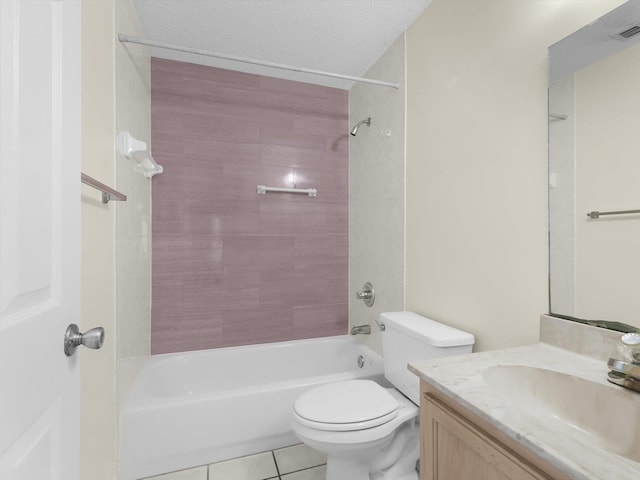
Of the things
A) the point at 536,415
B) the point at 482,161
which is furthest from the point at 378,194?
the point at 536,415

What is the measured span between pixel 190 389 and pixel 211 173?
152 centimetres

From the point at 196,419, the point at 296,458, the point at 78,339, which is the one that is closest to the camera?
the point at 78,339

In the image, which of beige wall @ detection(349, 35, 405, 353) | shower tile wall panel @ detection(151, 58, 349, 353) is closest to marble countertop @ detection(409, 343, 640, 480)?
beige wall @ detection(349, 35, 405, 353)

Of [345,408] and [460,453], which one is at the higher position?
[460,453]

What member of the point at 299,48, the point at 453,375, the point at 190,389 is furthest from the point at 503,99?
the point at 190,389

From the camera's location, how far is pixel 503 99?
4.17 ft

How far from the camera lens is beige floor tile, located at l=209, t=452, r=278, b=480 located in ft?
5.12

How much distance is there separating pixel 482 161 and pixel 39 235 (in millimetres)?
1503

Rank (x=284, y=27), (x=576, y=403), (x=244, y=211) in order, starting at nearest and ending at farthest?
(x=576, y=403), (x=284, y=27), (x=244, y=211)

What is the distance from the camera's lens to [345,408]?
1347 mm

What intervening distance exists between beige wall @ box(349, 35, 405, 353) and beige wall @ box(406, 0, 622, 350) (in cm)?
11

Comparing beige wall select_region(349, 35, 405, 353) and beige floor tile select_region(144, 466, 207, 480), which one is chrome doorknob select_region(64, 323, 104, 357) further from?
beige wall select_region(349, 35, 405, 353)

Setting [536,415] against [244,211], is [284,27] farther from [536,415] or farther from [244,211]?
[536,415]

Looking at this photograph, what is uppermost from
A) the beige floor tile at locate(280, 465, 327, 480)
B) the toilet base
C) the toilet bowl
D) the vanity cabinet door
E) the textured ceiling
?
the textured ceiling
